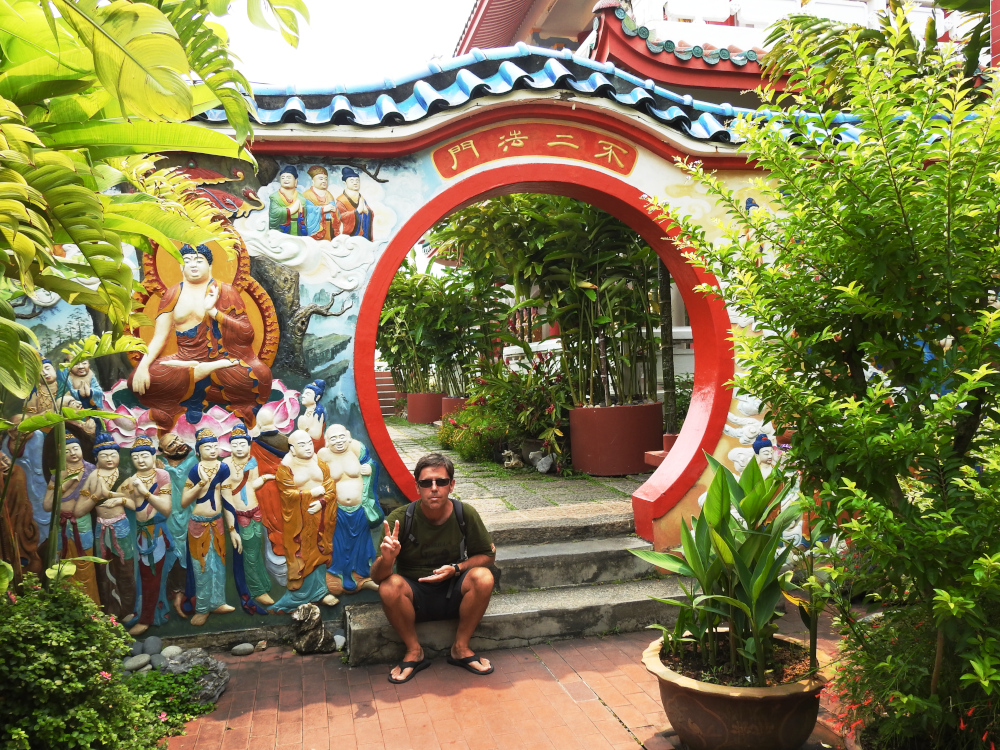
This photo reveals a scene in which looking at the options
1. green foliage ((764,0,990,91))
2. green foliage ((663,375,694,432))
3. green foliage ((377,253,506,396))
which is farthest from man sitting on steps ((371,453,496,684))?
green foliage ((377,253,506,396))

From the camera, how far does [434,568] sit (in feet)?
14.4

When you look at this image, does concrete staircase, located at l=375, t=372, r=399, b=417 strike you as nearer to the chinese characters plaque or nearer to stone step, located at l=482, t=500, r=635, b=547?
stone step, located at l=482, t=500, r=635, b=547

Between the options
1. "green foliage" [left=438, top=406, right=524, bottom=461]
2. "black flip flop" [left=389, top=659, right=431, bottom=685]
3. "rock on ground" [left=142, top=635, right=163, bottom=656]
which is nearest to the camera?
"black flip flop" [left=389, top=659, right=431, bottom=685]

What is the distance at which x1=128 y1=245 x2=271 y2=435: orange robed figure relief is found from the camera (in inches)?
174

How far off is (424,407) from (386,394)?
4.31 metres

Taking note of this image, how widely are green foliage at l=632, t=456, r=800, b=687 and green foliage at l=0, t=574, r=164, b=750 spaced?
2290 millimetres

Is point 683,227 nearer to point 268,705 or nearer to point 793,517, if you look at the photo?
point 793,517

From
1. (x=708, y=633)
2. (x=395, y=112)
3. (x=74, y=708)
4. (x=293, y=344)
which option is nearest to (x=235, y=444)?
(x=293, y=344)

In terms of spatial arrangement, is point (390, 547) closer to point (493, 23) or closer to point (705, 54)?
point (705, 54)

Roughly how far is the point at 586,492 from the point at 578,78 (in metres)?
3.67

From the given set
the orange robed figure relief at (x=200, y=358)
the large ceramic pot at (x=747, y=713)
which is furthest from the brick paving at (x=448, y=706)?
the orange robed figure relief at (x=200, y=358)

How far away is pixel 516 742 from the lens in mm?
3447

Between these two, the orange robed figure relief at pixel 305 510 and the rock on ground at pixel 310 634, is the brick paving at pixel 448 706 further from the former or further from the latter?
the orange robed figure relief at pixel 305 510

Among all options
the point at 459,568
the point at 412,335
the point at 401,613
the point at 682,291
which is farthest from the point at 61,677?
the point at 412,335
